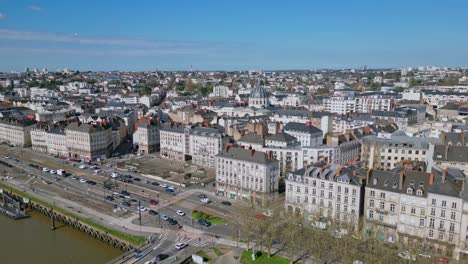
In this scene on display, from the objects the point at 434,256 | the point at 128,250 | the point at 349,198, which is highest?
the point at 349,198

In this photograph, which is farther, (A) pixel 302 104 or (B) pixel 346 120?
(A) pixel 302 104

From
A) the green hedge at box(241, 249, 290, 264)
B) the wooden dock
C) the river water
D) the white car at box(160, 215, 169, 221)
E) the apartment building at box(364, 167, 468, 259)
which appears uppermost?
the apartment building at box(364, 167, 468, 259)

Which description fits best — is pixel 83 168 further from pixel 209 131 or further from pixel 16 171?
pixel 209 131

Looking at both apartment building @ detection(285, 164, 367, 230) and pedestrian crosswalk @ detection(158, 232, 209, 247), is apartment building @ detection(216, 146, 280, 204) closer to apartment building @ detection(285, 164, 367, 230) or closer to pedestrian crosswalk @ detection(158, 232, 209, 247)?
apartment building @ detection(285, 164, 367, 230)

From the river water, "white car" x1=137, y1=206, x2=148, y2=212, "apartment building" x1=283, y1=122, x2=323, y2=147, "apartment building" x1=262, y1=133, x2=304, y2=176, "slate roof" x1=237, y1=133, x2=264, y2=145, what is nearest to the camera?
the river water

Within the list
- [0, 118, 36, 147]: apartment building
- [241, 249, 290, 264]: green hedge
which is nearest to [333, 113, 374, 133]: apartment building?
[241, 249, 290, 264]: green hedge

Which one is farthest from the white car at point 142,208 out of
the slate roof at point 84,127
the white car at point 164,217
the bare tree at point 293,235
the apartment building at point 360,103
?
the apartment building at point 360,103

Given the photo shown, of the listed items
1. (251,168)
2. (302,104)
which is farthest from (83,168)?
(302,104)
